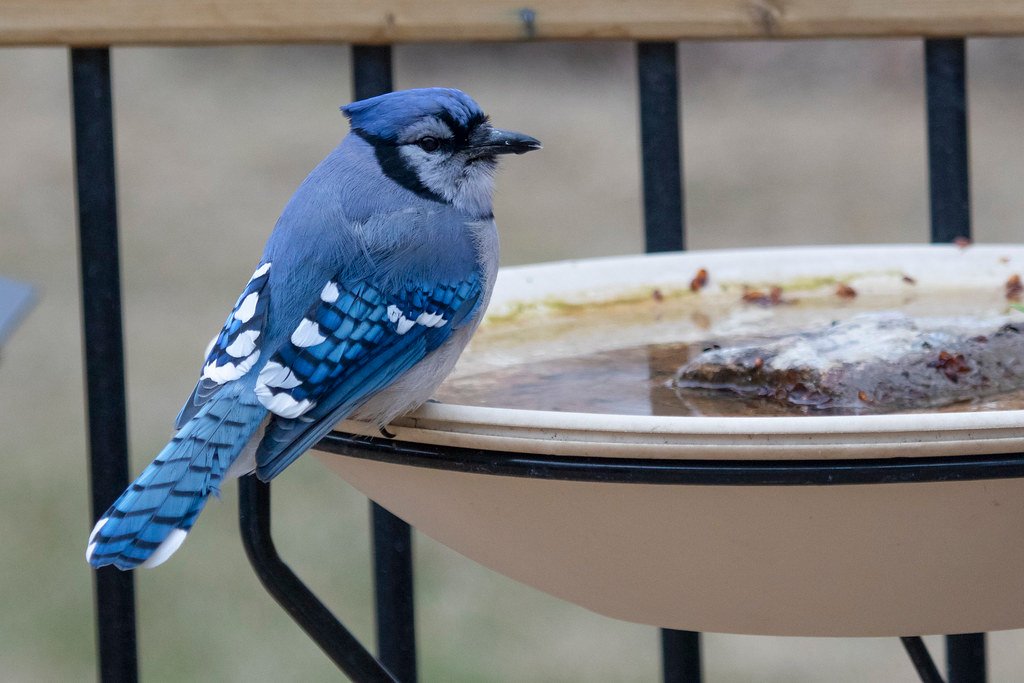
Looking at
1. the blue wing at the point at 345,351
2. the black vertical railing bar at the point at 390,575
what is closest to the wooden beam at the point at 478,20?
the black vertical railing bar at the point at 390,575

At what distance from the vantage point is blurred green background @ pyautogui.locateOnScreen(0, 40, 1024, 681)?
3.48 meters

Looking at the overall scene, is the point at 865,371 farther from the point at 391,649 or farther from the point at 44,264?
A: the point at 44,264

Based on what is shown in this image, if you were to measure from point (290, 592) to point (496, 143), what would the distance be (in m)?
0.53

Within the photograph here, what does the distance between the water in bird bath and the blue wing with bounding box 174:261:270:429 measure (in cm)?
21

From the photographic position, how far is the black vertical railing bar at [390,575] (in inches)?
70.7

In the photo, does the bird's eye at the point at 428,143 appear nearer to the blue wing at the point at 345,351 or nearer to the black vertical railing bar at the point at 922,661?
the blue wing at the point at 345,351

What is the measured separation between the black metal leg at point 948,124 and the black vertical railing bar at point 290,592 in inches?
43.2

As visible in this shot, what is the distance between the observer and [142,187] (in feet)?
26.7

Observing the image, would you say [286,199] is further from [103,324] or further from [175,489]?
[175,489]

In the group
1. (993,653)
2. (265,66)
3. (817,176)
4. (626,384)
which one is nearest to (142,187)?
(265,66)

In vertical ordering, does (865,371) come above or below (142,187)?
below

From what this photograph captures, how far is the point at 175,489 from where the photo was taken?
105 cm

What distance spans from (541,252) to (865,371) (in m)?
5.34

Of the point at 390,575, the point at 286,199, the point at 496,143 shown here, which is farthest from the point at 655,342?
the point at 286,199
